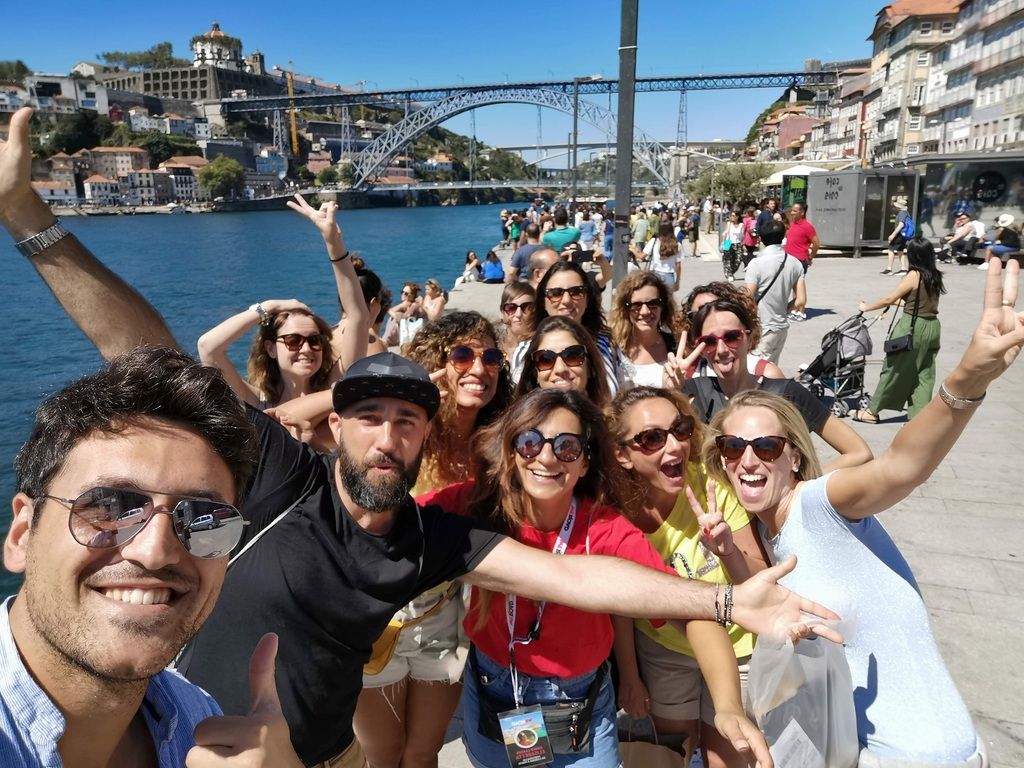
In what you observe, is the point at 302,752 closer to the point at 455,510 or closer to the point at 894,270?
the point at 455,510

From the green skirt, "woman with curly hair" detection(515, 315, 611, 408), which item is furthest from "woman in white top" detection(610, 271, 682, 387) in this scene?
the green skirt

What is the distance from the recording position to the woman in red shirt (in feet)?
5.88

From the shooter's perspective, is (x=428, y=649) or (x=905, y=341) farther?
(x=905, y=341)

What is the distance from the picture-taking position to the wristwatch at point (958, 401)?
1.60 metres

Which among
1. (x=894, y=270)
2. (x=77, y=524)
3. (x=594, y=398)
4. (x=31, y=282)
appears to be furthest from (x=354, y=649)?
(x=31, y=282)

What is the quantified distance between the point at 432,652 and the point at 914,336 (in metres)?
4.82

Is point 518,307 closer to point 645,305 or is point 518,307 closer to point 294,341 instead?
point 645,305

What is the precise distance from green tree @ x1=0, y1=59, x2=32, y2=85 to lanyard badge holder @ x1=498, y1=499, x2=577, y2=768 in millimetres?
138505

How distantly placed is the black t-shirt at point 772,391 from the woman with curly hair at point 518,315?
977 millimetres

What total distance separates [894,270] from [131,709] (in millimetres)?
15149

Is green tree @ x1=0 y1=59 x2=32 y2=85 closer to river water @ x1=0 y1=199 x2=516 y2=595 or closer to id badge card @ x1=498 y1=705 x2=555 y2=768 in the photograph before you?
river water @ x1=0 y1=199 x2=516 y2=595

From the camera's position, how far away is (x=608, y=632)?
73.9 inches

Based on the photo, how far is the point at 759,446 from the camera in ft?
6.48

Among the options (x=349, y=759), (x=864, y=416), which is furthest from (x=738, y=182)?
(x=349, y=759)
